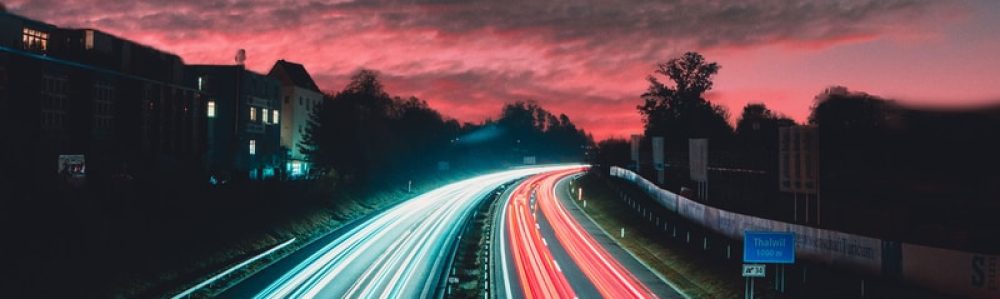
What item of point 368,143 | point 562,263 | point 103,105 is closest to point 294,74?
point 368,143

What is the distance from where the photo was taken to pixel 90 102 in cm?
4891

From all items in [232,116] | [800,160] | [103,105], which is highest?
[232,116]

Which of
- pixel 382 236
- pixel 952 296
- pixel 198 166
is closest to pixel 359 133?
pixel 198 166

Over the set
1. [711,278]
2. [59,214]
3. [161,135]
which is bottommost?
[711,278]

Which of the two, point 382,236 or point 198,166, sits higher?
point 198,166

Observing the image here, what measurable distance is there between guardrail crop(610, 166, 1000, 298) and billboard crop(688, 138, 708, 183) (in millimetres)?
15968

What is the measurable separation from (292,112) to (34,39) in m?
50.4

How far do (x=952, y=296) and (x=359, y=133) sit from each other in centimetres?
6269

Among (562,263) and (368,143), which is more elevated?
(368,143)

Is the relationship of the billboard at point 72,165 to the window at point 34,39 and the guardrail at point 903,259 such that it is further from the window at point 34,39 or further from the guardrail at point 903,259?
the guardrail at point 903,259

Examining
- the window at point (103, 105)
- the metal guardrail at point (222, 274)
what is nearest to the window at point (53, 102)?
the window at point (103, 105)

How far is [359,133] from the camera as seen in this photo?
79.3m

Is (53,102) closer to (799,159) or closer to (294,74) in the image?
(799,159)

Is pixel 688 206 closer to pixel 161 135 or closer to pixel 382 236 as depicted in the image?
pixel 382 236
